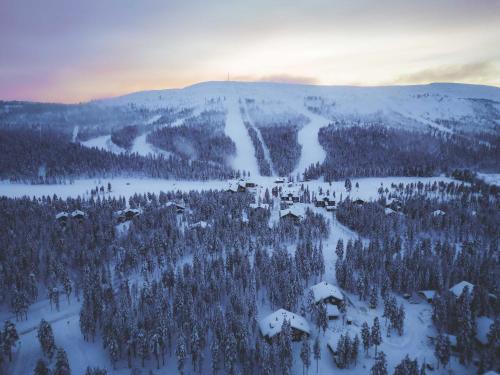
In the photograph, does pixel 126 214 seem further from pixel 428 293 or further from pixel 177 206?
pixel 428 293

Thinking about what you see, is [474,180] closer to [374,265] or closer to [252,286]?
[374,265]

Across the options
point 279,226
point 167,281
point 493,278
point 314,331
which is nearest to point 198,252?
point 167,281

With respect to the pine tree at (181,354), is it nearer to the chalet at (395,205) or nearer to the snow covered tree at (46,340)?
the snow covered tree at (46,340)

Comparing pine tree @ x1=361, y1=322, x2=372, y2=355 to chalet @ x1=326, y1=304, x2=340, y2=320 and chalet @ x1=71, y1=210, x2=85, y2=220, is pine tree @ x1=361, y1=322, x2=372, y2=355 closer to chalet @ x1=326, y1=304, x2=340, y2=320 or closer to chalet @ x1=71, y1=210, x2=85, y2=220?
chalet @ x1=326, y1=304, x2=340, y2=320

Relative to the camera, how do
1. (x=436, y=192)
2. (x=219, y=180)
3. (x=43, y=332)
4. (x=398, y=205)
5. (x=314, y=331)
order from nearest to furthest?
1. (x=43, y=332)
2. (x=314, y=331)
3. (x=398, y=205)
4. (x=436, y=192)
5. (x=219, y=180)

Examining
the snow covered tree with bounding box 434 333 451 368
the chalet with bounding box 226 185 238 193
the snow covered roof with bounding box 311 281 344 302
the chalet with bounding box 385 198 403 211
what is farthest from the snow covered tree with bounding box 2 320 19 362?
the chalet with bounding box 385 198 403 211

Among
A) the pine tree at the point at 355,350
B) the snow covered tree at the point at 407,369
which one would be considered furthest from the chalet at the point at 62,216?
the snow covered tree at the point at 407,369
